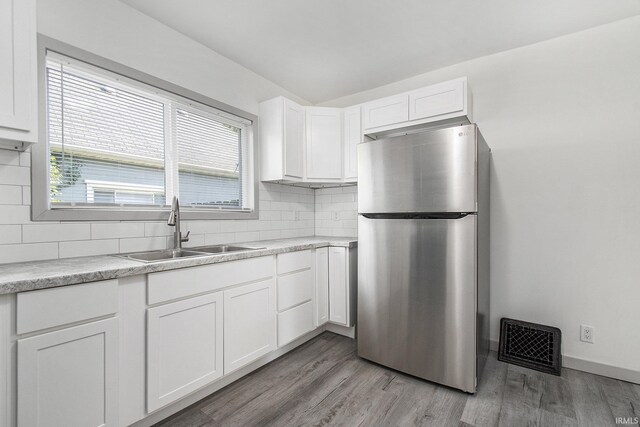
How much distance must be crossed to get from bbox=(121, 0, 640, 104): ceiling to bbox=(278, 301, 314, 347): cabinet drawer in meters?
2.23

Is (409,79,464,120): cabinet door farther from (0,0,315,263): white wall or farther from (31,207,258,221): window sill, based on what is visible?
(31,207,258,221): window sill

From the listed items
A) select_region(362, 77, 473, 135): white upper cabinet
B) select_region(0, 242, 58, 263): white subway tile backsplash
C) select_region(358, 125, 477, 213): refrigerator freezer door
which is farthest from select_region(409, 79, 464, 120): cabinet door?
select_region(0, 242, 58, 263): white subway tile backsplash

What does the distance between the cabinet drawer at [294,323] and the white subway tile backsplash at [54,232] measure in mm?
1417

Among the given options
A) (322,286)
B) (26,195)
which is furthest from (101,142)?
(322,286)

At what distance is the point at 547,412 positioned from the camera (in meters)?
1.74

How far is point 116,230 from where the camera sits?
188cm

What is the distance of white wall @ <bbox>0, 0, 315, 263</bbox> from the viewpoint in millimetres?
1529

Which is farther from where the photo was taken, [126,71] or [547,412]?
[126,71]

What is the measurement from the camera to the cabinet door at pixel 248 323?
1.91 metres

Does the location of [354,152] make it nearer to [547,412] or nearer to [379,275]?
[379,275]

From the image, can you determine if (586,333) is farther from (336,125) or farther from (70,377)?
(70,377)

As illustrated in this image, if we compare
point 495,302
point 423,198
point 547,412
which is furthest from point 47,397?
point 495,302

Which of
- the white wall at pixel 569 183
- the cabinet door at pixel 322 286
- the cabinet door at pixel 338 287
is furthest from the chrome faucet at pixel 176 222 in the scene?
the white wall at pixel 569 183

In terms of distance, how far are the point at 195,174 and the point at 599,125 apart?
3.19 m
